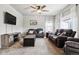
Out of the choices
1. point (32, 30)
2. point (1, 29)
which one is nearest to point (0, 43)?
point (1, 29)

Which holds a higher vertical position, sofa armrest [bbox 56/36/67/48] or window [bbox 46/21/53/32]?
window [bbox 46/21/53/32]

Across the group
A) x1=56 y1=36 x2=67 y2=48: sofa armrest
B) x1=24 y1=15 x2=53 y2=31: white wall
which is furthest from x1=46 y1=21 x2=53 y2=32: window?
x1=56 y1=36 x2=67 y2=48: sofa armrest

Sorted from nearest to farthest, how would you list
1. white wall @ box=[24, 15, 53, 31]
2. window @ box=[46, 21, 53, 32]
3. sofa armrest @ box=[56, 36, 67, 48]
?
sofa armrest @ box=[56, 36, 67, 48] → white wall @ box=[24, 15, 53, 31] → window @ box=[46, 21, 53, 32]

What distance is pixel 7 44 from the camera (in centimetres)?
511

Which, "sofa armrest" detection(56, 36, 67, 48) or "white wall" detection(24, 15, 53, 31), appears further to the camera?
"white wall" detection(24, 15, 53, 31)

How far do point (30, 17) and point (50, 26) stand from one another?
7.08ft

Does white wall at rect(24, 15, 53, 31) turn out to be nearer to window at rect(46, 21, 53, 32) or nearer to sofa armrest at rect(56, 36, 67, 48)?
window at rect(46, 21, 53, 32)

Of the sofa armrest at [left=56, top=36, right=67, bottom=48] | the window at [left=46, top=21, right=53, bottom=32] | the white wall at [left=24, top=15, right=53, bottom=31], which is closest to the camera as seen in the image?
the sofa armrest at [left=56, top=36, right=67, bottom=48]

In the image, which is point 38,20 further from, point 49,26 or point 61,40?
point 61,40

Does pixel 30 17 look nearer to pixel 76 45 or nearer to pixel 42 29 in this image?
pixel 42 29

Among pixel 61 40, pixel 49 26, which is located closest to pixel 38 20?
pixel 49 26

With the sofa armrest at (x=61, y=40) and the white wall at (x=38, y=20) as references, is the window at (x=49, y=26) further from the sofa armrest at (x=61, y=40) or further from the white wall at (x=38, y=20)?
the sofa armrest at (x=61, y=40)

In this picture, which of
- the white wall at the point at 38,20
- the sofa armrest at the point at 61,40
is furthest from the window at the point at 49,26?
the sofa armrest at the point at 61,40

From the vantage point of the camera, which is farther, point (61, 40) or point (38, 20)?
point (38, 20)
